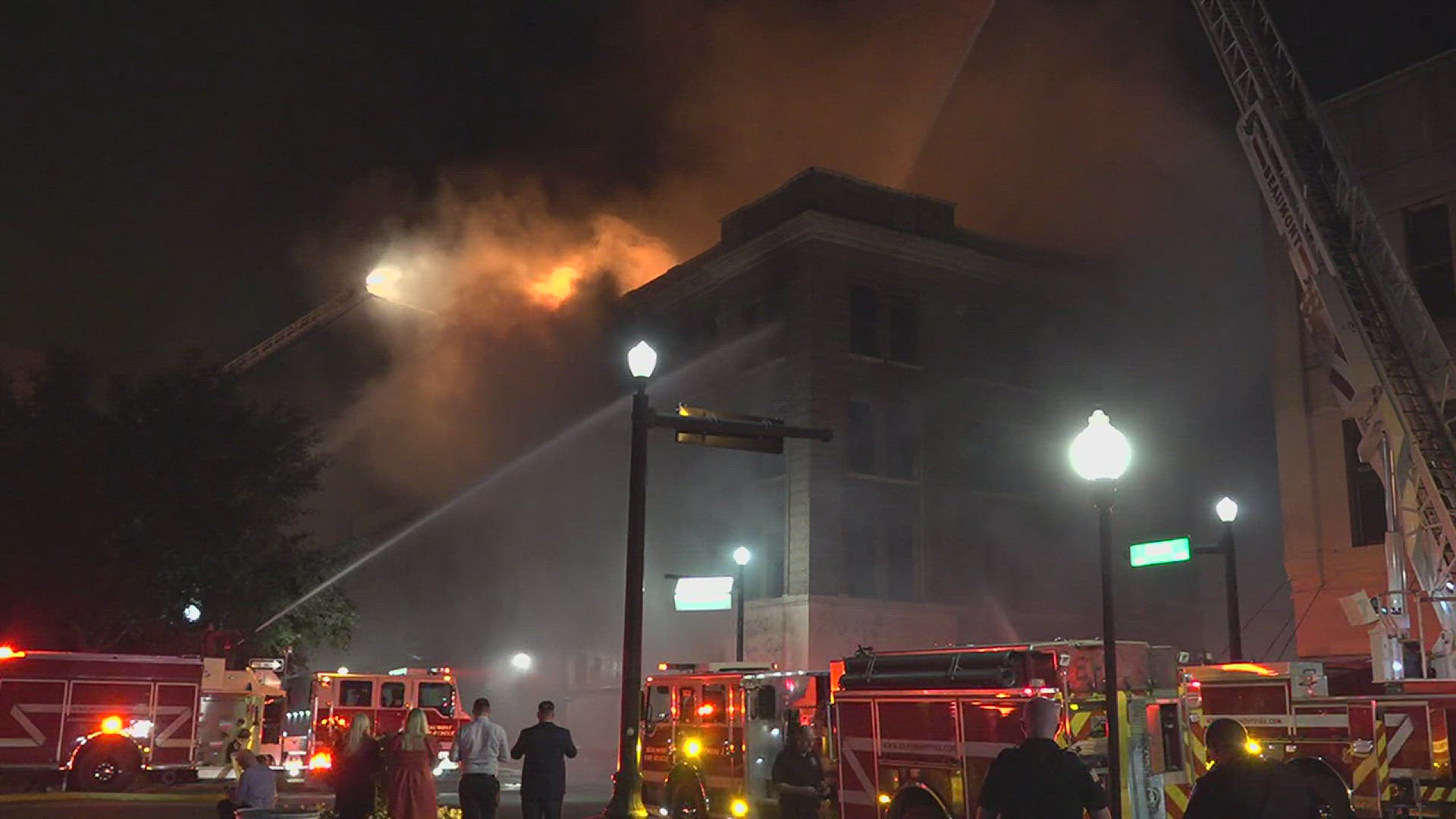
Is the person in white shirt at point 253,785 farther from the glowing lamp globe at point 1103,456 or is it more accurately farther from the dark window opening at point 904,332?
the dark window opening at point 904,332

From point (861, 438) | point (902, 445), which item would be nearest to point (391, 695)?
point (861, 438)

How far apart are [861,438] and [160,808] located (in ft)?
60.1

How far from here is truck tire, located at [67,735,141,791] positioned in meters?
17.5

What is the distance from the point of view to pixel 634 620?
36.9 feet

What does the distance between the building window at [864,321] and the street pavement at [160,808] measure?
14.4m

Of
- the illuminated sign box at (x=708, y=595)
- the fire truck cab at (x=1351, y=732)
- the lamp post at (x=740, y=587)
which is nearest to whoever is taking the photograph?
the fire truck cab at (x=1351, y=732)

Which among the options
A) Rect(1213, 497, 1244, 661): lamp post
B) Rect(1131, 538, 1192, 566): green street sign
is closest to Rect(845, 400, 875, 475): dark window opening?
Rect(1131, 538, 1192, 566): green street sign

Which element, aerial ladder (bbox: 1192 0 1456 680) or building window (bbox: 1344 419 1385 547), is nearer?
aerial ladder (bbox: 1192 0 1456 680)

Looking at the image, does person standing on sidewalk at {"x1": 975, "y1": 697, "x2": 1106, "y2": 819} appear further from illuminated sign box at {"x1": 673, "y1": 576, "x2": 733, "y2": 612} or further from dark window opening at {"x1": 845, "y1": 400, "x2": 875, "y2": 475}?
dark window opening at {"x1": 845, "y1": 400, "x2": 875, "y2": 475}

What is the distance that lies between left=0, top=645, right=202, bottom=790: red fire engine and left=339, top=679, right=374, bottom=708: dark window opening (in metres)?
3.09

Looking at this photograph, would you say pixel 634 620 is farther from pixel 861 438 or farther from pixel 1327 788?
pixel 861 438

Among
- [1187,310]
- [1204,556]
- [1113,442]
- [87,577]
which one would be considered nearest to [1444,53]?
[1187,310]

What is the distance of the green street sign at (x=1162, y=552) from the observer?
19359 mm

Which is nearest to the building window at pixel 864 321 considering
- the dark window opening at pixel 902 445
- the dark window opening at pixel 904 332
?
the dark window opening at pixel 904 332
